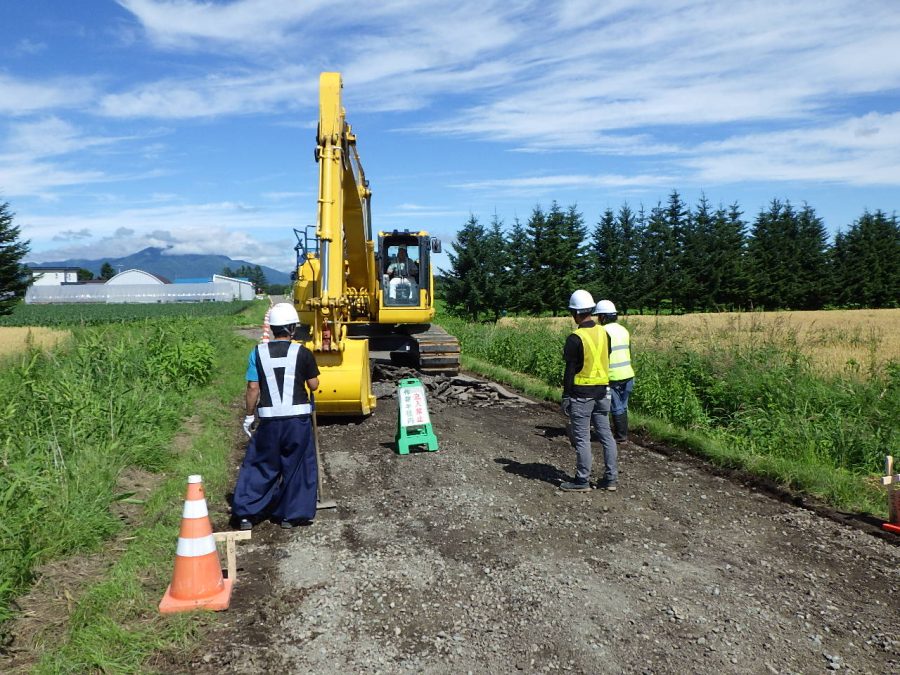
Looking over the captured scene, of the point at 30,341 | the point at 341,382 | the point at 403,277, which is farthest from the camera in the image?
the point at 403,277

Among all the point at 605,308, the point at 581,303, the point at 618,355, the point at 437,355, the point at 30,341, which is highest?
the point at 581,303

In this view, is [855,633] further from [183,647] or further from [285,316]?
A: [285,316]

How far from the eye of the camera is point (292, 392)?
6.07m

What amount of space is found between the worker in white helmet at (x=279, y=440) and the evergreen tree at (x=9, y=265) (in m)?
39.5

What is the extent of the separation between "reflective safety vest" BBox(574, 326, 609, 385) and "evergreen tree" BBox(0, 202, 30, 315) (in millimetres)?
40723

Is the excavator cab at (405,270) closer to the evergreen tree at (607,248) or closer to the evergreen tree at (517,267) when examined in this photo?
the evergreen tree at (517,267)

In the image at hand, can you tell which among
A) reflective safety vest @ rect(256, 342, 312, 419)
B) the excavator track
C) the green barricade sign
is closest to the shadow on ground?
the green barricade sign

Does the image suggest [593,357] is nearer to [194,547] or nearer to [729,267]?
[194,547]

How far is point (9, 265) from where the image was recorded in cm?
3806

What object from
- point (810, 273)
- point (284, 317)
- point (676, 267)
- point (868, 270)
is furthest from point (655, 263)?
point (284, 317)

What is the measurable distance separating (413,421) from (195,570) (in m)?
4.39

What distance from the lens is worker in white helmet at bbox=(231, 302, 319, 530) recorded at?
6.03 m

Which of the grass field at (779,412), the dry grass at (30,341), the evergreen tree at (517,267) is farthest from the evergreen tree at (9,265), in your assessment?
the grass field at (779,412)

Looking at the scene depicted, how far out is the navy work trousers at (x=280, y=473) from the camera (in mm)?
6016
